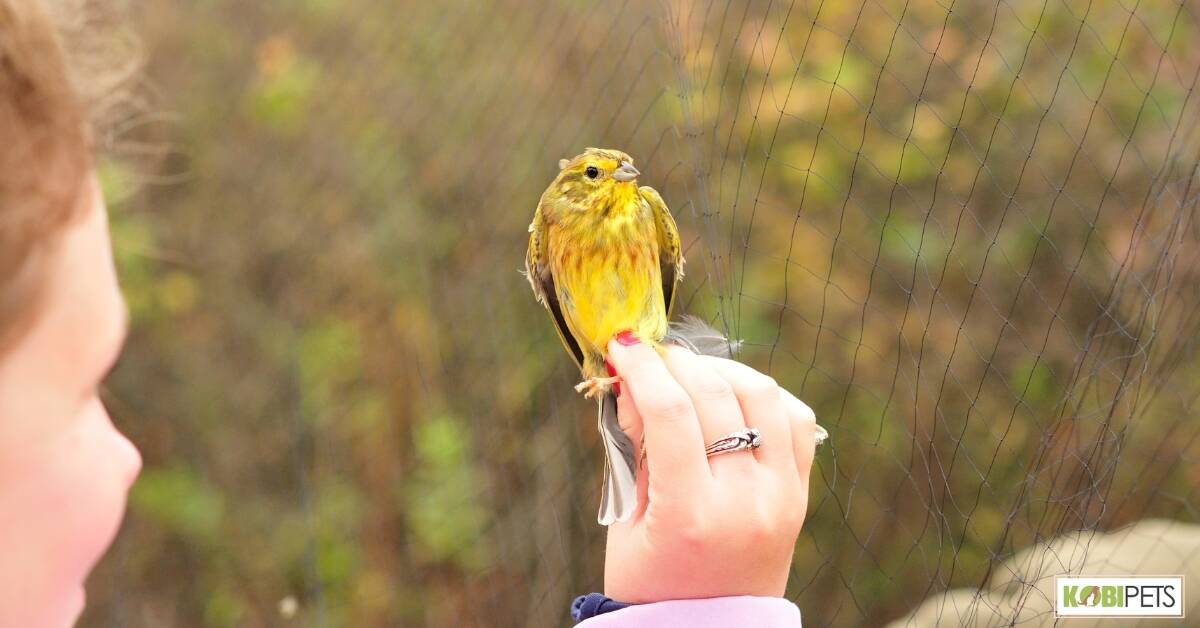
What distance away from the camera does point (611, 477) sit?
1.39 meters

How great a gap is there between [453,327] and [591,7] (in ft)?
3.58

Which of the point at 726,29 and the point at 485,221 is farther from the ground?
the point at 726,29

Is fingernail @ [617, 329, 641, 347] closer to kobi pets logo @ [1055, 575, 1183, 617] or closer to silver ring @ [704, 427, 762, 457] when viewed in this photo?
silver ring @ [704, 427, 762, 457]

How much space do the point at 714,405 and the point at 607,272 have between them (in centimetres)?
62

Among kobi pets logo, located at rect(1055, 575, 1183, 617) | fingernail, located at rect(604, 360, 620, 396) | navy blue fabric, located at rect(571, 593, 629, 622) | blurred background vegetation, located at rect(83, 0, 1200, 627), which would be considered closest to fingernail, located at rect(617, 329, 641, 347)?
fingernail, located at rect(604, 360, 620, 396)

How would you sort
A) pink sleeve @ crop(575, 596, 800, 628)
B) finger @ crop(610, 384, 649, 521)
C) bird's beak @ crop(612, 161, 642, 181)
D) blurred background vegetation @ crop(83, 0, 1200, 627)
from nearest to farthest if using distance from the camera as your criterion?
1. pink sleeve @ crop(575, 596, 800, 628)
2. finger @ crop(610, 384, 649, 521)
3. bird's beak @ crop(612, 161, 642, 181)
4. blurred background vegetation @ crop(83, 0, 1200, 627)

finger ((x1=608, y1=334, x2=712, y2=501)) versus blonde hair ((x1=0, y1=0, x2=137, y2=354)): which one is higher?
blonde hair ((x1=0, y1=0, x2=137, y2=354))

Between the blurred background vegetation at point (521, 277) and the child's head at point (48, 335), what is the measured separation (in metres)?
2.50

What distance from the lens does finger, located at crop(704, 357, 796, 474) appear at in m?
1.11

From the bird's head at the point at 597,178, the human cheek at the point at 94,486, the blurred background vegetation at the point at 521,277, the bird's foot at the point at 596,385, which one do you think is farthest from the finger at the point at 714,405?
the blurred background vegetation at the point at 521,277

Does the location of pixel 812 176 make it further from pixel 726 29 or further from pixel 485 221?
pixel 485 221

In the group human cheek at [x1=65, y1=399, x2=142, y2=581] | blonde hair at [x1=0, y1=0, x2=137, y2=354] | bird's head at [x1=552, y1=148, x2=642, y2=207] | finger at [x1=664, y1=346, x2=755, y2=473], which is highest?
blonde hair at [x1=0, y1=0, x2=137, y2=354]

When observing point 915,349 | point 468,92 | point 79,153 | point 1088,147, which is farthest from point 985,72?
point 79,153

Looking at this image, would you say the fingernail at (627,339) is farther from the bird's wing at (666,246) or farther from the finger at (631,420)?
the bird's wing at (666,246)
